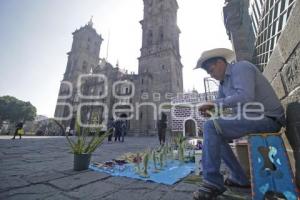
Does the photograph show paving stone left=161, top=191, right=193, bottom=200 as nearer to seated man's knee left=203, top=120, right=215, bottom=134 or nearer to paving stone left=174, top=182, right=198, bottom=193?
paving stone left=174, top=182, right=198, bottom=193

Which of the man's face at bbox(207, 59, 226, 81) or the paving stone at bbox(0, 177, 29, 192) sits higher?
the man's face at bbox(207, 59, 226, 81)

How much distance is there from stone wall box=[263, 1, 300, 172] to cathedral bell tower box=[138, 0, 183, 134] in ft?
A: 72.1

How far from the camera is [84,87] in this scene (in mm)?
33688

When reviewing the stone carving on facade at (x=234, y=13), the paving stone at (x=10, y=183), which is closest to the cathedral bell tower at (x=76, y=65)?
the stone carving on facade at (x=234, y=13)

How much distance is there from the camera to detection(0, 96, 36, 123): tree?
3859 cm

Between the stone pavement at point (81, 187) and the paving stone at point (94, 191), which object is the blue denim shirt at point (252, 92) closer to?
the stone pavement at point (81, 187)

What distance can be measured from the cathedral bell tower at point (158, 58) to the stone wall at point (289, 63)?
21965 millimetres

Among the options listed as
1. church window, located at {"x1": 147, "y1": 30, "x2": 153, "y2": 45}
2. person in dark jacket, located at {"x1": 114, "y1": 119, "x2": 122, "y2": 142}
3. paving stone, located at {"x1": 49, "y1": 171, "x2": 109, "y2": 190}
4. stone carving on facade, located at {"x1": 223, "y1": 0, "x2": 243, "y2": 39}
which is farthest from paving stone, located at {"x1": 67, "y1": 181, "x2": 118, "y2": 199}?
church window, located at {"x1": 147, "y1": 30, "x2": 153, "y2": 45}

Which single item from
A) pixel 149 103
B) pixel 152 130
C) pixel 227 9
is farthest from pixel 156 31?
pixel 227 9

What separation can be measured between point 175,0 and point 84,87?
23.9m

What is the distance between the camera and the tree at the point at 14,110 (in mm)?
38594

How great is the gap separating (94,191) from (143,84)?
2508 cm

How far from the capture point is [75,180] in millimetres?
2148

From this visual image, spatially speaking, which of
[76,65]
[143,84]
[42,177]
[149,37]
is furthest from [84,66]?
[42,177]
